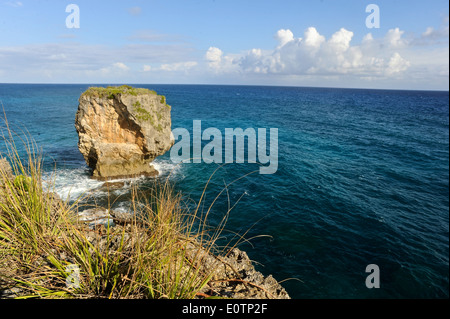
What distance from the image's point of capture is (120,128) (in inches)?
754

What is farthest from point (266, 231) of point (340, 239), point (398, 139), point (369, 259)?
point (398, 139)

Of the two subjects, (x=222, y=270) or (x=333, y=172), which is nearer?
(x=222, y=270)

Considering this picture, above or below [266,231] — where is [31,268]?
above

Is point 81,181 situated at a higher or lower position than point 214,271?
lower

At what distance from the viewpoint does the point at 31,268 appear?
319 cm

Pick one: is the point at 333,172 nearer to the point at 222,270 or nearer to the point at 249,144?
the point at 249,144
